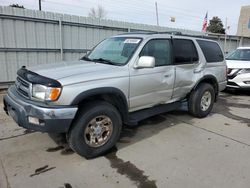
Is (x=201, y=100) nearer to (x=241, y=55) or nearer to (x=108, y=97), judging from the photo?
(x=108, y=97)

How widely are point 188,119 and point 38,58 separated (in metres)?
5.71

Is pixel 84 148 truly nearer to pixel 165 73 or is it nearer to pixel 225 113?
pixel 165 73

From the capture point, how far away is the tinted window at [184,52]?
425 centimetres

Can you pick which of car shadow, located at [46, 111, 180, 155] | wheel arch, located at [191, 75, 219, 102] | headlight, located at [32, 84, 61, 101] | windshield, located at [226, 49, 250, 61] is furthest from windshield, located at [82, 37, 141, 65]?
windshield, located at [226, 49, 250, 61]

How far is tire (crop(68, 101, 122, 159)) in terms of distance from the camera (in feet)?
9.68

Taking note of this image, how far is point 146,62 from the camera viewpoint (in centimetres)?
332

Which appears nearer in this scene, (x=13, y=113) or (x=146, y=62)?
(x=13, y=113)

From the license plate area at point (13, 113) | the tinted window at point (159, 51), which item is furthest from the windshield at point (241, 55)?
the license plate area at point (13, 113)

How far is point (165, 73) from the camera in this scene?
395cm

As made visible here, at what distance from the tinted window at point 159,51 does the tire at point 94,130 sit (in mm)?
1214

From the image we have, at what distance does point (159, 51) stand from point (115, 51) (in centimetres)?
83

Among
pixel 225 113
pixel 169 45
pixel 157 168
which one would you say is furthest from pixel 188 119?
pixel 157 168

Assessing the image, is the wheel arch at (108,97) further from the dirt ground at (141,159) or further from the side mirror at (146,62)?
the dirt ground at (141,159)

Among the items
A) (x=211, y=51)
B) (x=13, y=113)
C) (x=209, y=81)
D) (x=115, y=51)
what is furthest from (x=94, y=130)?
(x=211, y=51)
